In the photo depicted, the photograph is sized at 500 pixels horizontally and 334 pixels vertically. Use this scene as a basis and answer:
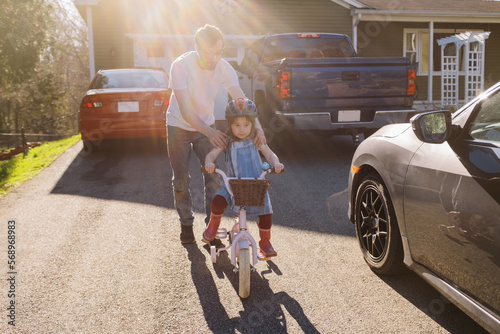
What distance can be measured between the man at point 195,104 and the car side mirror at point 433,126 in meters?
1.25

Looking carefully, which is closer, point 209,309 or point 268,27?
point 209,309

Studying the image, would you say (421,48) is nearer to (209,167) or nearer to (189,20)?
(189,20)

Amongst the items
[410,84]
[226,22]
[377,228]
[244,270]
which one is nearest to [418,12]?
[226,22]

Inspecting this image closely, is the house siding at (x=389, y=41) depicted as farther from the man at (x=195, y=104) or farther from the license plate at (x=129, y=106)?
the man at (x=195, y=104)

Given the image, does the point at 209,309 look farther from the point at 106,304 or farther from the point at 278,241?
the point at 278,241

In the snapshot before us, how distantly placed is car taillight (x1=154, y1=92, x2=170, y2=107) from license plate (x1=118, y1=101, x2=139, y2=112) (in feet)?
1.13

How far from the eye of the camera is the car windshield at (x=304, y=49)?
402 inches

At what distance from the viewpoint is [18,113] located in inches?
1303

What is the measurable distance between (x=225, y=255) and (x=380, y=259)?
138cm

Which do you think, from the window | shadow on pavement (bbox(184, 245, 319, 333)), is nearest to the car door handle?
shadow on pavement (bbox(184, 245, 319, 333))

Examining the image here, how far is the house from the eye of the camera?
17.0m

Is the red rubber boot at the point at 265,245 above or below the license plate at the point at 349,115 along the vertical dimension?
below

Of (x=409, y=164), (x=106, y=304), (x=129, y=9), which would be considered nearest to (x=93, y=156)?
(x=106, y=304)

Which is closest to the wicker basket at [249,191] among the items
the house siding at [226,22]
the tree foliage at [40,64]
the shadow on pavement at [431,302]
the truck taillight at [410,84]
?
the shadow on pavement at [431,302]
